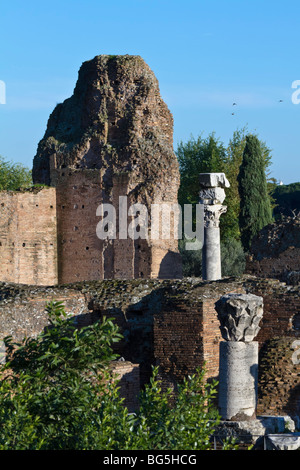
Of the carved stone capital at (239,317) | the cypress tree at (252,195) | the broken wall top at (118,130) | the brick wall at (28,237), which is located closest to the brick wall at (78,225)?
the brick wall at (28,237)

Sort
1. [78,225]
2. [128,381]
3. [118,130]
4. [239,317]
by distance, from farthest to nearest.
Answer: [78,225], [118,130], [128,381], [239,317]

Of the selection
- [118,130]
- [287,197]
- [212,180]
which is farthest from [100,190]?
[287,197]

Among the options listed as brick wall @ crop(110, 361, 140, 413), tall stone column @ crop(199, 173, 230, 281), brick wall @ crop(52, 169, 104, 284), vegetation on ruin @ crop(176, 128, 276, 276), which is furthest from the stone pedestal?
vegetation on ruin @ crop(176, 128, 276, 276)

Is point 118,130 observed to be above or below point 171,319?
above

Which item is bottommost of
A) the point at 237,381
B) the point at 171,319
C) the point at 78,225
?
the point at 237,381

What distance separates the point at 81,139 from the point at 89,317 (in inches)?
368

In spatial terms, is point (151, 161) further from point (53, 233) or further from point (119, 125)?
point (53, 233)

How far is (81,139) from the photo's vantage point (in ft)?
77.7

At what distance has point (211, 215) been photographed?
789 inches

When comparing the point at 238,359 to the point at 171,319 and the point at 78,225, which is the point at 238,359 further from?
the point at 78,225

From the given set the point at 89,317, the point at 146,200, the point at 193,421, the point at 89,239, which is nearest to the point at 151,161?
the point at 146,200

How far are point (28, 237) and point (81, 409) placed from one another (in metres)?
14.8

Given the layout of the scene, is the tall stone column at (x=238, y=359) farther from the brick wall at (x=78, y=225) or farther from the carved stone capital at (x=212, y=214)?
the brick wall at (x=78, y=225)

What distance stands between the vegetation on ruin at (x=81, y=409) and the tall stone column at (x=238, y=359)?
2407 millimetres
